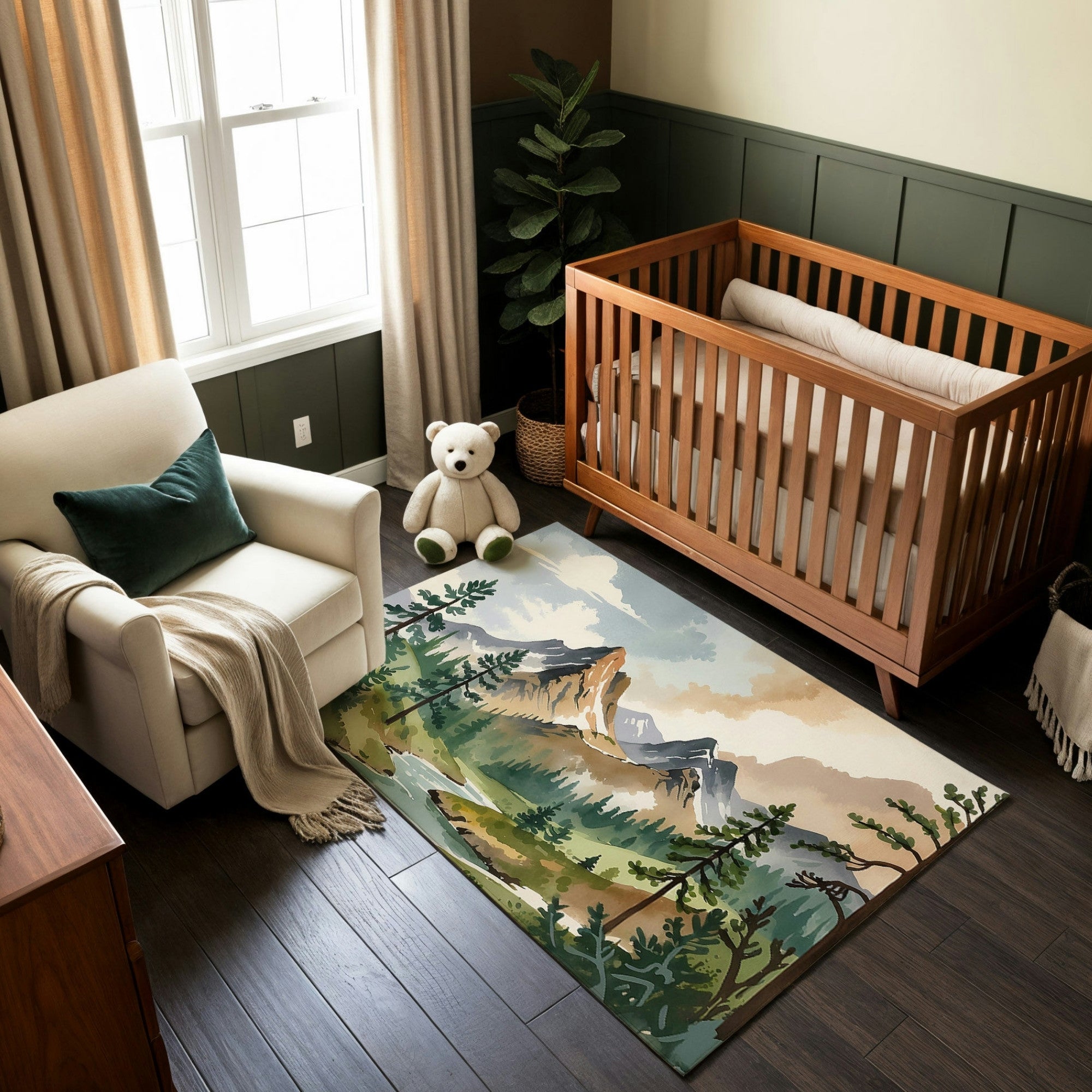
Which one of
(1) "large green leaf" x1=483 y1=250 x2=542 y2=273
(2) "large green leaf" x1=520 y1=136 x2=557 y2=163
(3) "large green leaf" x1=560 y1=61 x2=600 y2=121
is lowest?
(1) "large green leaf" x1=483 y1=250 x2=542 y2=273

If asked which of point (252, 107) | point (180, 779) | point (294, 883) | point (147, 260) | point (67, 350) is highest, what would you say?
point (252, 107)

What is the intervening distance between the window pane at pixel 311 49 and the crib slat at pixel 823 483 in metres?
1.82

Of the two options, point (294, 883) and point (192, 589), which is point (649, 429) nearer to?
point (192, 589)

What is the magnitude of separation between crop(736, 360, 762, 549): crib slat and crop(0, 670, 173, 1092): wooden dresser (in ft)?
5.93

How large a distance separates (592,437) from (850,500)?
1002 millimetres

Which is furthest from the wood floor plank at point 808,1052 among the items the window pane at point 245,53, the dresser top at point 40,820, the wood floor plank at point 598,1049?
the window pane at point 245,53

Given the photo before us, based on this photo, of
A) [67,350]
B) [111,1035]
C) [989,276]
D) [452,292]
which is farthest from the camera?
[452,292]

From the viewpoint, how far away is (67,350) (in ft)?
9.37

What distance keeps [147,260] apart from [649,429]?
1.44 m

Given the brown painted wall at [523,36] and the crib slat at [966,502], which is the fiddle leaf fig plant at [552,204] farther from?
the crib slat at [966,502]

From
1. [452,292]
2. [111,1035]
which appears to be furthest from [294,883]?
[452,292]

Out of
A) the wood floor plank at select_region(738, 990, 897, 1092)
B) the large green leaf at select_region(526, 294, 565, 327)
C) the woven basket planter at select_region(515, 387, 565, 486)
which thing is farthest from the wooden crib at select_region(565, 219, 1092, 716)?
the wood floor plank at select_region(738, 990, 897, 1092)

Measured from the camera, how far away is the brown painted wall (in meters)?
3.58

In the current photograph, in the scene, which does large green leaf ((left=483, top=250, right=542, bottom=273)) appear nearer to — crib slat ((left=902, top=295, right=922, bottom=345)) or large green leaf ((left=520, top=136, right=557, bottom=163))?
large green leaf ((left=520, top=136, right=557, bottom=163))
